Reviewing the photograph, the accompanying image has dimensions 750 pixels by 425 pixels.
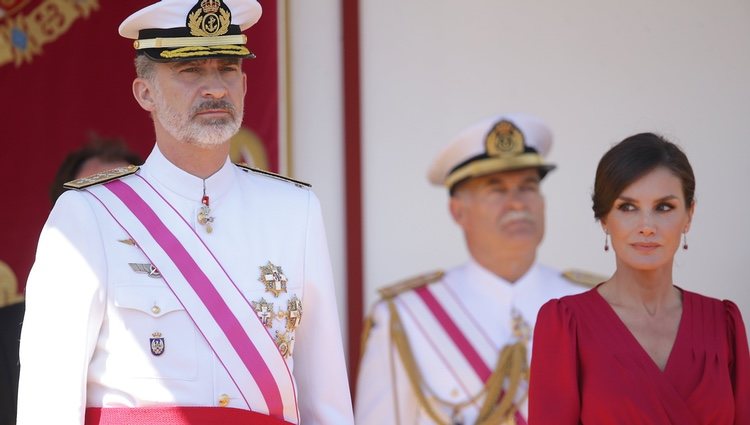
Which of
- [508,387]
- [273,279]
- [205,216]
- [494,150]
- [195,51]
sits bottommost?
[508,387]

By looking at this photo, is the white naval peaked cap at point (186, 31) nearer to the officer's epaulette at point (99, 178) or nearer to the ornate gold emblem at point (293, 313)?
the officer's epaulette at point (99, 178)

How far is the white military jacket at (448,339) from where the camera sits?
4.91m

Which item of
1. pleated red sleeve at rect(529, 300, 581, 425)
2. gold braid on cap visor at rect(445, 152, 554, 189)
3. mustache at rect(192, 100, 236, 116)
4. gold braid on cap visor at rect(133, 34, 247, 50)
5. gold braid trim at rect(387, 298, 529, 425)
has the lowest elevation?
gold braid trim at rect(387, 298, 529, 425)

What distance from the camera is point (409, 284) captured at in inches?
201

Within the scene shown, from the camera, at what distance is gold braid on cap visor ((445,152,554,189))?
16.3 feet

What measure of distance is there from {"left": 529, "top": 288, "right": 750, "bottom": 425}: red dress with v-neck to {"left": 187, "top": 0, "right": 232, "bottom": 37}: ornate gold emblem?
0.98 meters

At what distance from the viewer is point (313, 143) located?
5.27 meters

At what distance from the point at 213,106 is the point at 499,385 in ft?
5.63

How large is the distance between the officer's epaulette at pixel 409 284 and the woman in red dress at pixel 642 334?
1.44 meters

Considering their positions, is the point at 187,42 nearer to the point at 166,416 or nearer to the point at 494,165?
the point at 166,416

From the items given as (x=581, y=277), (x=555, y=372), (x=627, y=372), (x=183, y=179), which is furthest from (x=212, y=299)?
(x=581, y=277)

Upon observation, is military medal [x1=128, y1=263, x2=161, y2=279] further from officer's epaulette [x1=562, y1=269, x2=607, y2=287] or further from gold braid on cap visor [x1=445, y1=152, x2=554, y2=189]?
officer's epaulette [x1=562, y1=269, x2=607, y2=287]

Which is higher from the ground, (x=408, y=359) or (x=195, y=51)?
(x=195, y=51)

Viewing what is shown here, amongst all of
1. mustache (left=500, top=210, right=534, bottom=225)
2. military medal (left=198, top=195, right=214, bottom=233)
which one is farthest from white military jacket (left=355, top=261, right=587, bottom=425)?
military medal (left=198, top=195, right=214, bottom=233)
